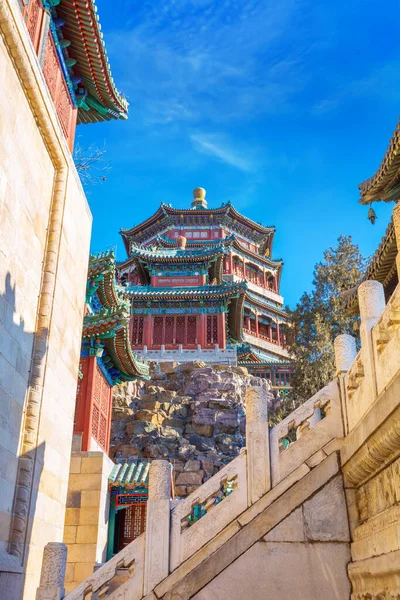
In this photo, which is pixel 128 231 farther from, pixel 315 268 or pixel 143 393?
pixel 315 268

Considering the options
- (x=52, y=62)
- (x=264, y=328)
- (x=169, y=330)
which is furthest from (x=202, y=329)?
(x=52, y=62)

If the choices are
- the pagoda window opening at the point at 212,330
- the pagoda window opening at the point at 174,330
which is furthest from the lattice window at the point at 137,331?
the pagoda window opening at the point at 212,330

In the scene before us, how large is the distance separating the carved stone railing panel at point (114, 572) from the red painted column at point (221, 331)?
1172 inches

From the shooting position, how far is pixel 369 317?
5602 millimetres

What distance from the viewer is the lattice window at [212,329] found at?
119 ft

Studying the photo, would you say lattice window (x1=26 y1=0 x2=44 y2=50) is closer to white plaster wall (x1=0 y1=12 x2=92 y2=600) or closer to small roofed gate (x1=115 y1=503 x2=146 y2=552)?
white plaster wall (x1=0 y1=12 x2=92 y2=600)

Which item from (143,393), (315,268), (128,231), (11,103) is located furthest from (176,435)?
(128,231)

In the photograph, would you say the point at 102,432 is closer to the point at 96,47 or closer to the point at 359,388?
the point at 96,47

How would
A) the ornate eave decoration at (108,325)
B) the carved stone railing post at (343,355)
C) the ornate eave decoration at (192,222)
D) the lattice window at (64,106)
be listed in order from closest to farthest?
the carved stone railing post at (343,355), the lattice window at (64,106), the ornate eave decoration at (108,325), the ornate eave decoration at (192,222)

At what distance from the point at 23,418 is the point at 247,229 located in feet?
150

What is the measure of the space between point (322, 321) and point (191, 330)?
18.4 m

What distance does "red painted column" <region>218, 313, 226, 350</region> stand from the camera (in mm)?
35875

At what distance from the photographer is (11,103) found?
25.5ft

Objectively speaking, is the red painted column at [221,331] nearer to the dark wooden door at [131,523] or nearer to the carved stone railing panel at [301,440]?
the dark wooden door at [131,523]
